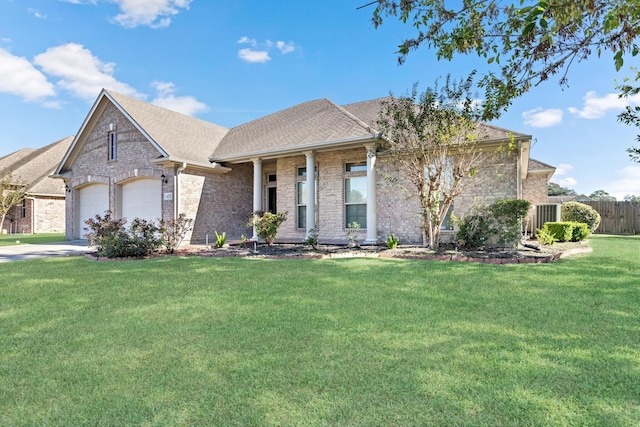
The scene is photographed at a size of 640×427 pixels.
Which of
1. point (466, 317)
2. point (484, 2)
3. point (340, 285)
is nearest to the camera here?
point (466, 317)

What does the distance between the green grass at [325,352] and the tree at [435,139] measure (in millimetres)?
4109

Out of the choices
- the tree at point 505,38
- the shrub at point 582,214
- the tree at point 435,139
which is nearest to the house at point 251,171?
the tree at point 435,139

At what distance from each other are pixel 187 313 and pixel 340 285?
2.46 meters

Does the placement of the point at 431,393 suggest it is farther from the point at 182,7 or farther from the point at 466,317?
the point at 182,7

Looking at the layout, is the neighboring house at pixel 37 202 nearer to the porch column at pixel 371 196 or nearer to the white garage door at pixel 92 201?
the white garage door at pixel 92 201

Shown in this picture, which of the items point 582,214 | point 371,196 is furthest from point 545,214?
point 371,196

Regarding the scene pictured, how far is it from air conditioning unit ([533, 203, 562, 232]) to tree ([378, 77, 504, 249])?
793cm

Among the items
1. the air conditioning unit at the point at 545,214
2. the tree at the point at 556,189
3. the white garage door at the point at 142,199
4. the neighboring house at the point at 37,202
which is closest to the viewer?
the white garage door at the point at 142,199

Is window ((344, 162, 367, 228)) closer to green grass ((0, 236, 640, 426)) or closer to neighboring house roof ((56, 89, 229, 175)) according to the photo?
neighboring house roof ((56, 89, 229, 175))

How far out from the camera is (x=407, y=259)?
8789 mm

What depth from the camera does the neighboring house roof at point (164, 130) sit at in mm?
14266

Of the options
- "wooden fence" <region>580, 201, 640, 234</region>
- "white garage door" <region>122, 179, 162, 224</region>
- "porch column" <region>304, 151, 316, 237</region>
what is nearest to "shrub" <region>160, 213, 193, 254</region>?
"white garage door" <region>122, 179, 162, 224</region>

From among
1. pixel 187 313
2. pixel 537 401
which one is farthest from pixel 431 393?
pixel 187 313

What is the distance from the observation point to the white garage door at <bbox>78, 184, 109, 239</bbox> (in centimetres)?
1698
